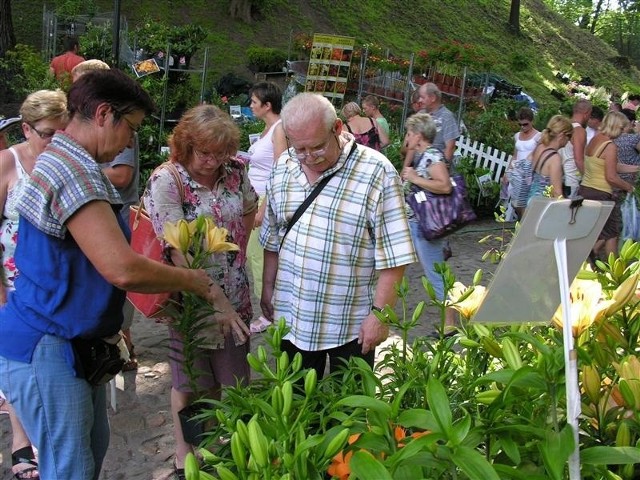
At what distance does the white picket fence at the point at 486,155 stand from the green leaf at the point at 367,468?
8687 millimetres

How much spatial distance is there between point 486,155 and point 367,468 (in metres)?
9.12

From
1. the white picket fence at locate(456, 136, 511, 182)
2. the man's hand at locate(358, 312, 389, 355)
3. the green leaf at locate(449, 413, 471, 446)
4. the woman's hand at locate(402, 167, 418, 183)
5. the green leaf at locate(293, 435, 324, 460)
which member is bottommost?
the white picket fence at locate(456, 136, 511, 182)

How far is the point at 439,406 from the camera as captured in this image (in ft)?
3.76

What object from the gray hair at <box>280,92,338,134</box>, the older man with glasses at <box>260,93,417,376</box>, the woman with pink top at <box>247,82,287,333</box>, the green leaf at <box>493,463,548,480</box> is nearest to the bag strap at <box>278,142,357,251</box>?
the older man with glasses at <box>260,93,417,376</box>

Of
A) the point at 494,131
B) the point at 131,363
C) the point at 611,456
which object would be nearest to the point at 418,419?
the point at 611,456

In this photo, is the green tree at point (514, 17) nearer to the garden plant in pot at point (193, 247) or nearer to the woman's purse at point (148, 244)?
the woman's purse at point (148, 244)

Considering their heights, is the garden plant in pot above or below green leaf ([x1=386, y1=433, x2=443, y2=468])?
below

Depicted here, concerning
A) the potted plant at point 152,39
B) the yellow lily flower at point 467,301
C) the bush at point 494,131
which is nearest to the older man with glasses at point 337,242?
the yellow lily flower at point 467,301

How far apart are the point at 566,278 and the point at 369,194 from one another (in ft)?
4.43

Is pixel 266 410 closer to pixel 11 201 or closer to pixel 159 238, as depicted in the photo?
pixel 159 238

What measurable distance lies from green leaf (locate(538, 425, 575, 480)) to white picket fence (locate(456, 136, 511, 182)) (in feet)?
27.9

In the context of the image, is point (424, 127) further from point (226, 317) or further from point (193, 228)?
point (193, 228)

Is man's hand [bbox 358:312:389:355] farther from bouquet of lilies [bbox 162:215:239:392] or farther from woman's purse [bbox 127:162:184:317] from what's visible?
woman's purse [bbox 127:162:184:317]

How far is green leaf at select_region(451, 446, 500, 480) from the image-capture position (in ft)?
3.36
